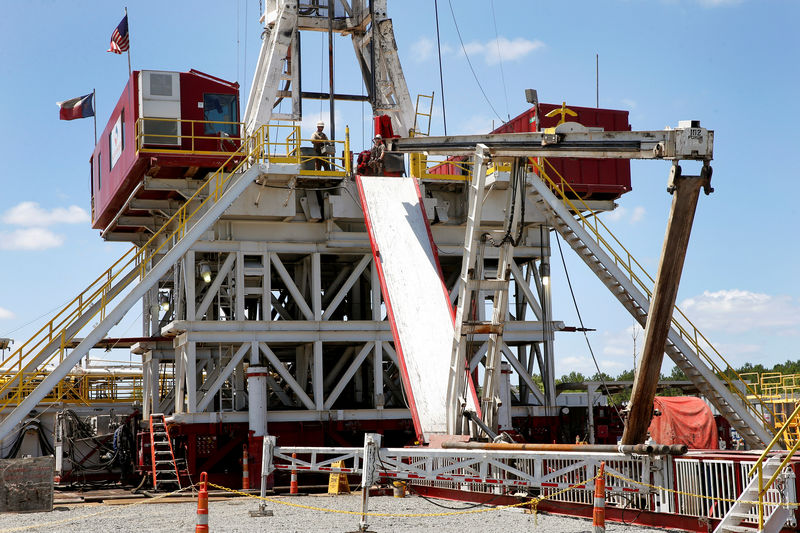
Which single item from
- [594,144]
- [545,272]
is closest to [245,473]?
[545,272]

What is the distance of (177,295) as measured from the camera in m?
28.6

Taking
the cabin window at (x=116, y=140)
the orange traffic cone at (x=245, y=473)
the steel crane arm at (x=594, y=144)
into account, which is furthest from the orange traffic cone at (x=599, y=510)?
the cabin window at (x=116, y=140)

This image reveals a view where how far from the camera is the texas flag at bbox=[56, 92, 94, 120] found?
32906 mm

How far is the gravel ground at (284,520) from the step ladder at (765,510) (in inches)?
63.1

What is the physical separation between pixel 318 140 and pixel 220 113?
8.89 feet

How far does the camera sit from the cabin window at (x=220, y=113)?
89.8 feet

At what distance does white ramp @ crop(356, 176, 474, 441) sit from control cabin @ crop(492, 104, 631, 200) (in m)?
4.44

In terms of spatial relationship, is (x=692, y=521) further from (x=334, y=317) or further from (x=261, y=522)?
(x=334, y=317)

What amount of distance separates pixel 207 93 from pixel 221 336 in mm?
6486

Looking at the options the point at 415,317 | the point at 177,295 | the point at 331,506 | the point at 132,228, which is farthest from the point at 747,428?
the point at 132,228

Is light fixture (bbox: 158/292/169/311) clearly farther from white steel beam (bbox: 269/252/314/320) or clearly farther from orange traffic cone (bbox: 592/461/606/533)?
orange traffic cone (bbox: 592/461/606/533)

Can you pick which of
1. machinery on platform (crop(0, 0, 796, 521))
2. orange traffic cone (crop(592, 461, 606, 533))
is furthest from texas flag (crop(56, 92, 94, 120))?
orange traffic cone (crop(592, 461, 606, 533))

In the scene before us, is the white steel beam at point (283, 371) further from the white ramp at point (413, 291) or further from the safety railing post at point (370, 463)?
the safety railing post at point (370, 463)

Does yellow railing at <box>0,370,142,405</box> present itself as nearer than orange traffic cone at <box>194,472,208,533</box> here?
No
